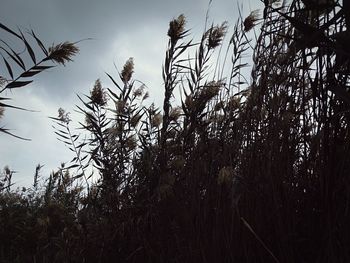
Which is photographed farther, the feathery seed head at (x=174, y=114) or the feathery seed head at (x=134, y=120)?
the feathery seed head at (x=134, y=120)

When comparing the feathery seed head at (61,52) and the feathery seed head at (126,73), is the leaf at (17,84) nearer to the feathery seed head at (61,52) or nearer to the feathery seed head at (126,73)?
the feathery seed head at (61,52)

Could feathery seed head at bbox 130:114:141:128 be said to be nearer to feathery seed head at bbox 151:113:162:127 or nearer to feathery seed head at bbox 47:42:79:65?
feathery seed head at bbox 151:113:162:127

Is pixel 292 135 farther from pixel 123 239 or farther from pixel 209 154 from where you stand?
pixel 123 239

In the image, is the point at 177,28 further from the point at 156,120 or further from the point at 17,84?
the point at 17,84

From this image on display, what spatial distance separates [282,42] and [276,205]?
916mm

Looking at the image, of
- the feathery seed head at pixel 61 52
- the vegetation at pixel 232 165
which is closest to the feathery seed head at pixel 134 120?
the vegetation at pixel 232 165

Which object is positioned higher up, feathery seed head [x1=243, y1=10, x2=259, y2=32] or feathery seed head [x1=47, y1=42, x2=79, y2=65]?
feathery seed head [x1=243, y1=10, x2=259, y2=32]

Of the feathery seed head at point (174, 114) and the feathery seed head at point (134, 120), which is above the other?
the feathery seed head at point (134, 120)

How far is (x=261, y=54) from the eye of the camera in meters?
2.39

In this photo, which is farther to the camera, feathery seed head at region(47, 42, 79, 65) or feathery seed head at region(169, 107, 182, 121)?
feathery seed head at region(169, 107, 182, 121)

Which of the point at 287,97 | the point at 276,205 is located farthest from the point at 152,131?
the point at 276,205

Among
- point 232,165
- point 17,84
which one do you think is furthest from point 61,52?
point 232,165

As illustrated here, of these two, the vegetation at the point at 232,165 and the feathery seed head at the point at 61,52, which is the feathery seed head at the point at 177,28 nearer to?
the vegetation at the point at 232,165

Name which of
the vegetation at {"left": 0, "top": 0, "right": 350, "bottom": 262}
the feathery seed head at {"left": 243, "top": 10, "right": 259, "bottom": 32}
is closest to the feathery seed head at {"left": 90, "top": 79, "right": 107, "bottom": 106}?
the vegetation at {"left": 0, "top": 0, "right": 350, "bottom": 262}
